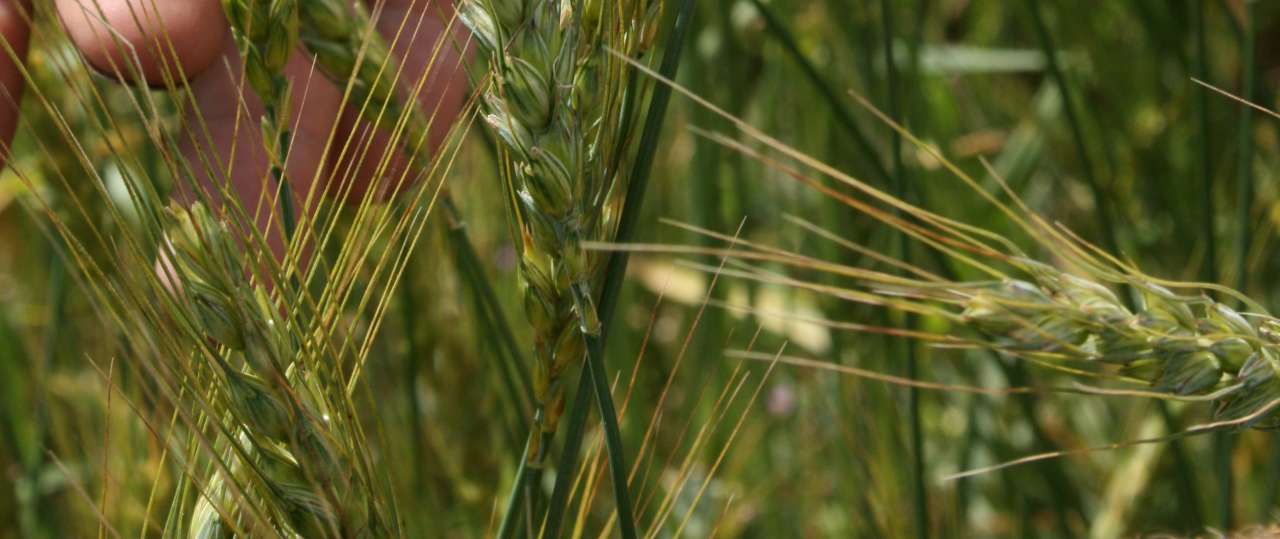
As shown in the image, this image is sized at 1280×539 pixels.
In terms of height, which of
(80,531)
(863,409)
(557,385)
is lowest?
(80,531)

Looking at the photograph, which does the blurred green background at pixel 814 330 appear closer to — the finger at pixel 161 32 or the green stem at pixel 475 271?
the green stem at pixel 475 271

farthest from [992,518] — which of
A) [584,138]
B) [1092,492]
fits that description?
[584,138]

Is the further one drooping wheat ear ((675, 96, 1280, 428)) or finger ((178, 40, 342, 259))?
finger ((178, 40, 342, 259))

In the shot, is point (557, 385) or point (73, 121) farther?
point (73, 121)

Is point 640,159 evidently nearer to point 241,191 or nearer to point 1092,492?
point 241,191

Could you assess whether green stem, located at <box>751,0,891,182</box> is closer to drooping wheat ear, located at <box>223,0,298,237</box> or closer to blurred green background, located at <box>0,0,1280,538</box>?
blurred green background, located at <box>0,0,1280,538</box>

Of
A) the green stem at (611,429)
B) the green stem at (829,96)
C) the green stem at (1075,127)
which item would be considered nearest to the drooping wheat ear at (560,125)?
the green stem at (611,429)

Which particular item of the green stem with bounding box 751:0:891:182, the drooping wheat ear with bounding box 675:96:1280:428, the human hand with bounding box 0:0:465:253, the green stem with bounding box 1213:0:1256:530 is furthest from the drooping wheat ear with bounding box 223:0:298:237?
the green stem with bounding box 1213:0:1256:530
